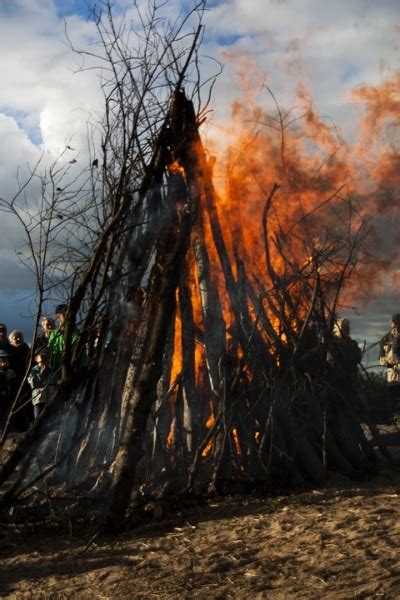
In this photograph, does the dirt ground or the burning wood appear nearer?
the dirt ground

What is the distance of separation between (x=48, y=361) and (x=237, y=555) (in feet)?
13.6

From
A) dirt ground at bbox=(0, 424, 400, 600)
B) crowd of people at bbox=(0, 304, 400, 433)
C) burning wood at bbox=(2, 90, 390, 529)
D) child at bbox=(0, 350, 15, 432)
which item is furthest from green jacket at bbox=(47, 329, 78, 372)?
child at bbox=(0, 350, 15, 432)

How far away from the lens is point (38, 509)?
250 inches

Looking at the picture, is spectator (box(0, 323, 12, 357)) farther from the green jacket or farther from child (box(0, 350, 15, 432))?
the green jacket

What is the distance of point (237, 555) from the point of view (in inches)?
185

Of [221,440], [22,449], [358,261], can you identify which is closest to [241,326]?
[221,440]

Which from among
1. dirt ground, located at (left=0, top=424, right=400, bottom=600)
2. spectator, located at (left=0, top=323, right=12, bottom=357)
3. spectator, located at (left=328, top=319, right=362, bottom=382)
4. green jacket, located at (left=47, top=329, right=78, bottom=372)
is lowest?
dirt ground, located at (left=0, top=424, right=400, bottom=600)

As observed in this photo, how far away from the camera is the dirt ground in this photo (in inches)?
166

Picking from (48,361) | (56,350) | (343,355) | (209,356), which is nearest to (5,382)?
(48,361)

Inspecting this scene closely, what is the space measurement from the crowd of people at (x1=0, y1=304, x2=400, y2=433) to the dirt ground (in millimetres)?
1686

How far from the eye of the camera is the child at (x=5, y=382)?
9.77 meters

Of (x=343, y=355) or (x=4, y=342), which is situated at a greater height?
(x=4, y=342)

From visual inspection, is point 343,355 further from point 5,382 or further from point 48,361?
point 5,382

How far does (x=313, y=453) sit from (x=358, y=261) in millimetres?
1959
